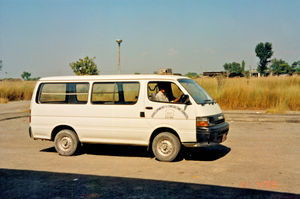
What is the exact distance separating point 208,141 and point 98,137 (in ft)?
8.79

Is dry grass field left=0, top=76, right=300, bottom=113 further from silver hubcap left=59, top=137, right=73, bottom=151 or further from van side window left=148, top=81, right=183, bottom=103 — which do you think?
silver hubcap left=59, top=137, right=73, bottom=151

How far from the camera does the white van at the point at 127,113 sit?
7.25m

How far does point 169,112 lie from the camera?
736 cm

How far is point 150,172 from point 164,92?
214 centimetres

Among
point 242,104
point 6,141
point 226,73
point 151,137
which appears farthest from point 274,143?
point 226,73

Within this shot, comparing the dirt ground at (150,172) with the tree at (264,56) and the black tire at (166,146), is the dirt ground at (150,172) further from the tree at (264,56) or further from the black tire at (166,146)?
the tree at (264,56)

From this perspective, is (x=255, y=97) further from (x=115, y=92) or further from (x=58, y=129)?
(x=58, y=129)

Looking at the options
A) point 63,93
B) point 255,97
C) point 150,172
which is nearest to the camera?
point 150,172

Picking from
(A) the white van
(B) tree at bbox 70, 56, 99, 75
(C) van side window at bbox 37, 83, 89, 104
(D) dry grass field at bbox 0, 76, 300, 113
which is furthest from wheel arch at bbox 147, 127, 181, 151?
(B) tree at bbox 70, 56, 99, 75

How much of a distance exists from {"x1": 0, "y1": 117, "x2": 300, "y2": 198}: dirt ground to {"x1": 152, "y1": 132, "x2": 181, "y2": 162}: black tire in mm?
173

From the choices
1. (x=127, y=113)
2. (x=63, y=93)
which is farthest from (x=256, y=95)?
(x=63, y=93)

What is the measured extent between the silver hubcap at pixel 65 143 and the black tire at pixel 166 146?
2.28 metres

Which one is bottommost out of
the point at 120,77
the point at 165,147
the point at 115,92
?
the point at 165,147

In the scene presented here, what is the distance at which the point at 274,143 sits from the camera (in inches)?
376
